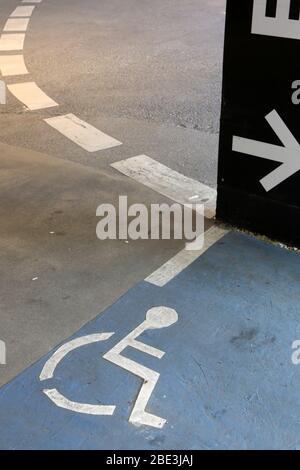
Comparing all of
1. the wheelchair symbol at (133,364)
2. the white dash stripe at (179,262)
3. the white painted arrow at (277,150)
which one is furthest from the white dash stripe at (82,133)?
the wheelchair symbol at (133,364)

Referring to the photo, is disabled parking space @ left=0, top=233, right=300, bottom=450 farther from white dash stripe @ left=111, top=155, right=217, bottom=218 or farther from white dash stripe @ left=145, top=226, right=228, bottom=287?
white dash stripe @ left=111, top=155, right=217, bottom=218

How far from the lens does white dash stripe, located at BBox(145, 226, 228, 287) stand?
12.0 feet

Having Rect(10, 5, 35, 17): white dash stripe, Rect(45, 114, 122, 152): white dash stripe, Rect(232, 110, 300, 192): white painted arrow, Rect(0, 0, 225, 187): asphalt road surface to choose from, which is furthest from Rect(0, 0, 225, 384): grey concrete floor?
Rect(232, 110, 300, 192): white painted arrow

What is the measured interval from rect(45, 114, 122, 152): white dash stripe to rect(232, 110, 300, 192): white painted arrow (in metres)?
2.35

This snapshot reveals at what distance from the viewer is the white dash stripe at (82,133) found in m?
6.00

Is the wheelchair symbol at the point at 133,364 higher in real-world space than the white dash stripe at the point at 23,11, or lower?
lower

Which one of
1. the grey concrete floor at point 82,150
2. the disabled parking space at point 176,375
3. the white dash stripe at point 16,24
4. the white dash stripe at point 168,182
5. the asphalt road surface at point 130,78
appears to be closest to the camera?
the disabled parking space at point 176,375

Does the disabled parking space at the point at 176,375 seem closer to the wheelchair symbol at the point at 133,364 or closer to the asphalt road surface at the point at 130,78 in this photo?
the wheelchair symbol at the point at 133,364

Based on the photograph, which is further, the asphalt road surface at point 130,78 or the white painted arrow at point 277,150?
the asphalt road surface at point 130,78

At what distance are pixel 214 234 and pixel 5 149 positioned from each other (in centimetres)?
272

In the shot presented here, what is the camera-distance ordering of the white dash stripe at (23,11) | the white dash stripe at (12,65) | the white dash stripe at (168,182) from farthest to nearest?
the white dash stripe at (23,11) → the white dash stripe at (12,65) → the white dash stripe at (168,182)

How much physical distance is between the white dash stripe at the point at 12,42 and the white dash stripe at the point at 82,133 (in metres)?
3.28

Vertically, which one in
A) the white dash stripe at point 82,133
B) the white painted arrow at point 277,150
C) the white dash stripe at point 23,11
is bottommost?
the white dash stripe at point 82,133
